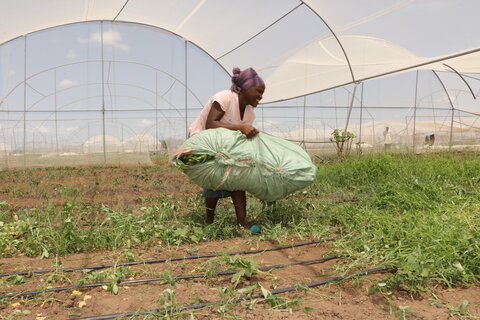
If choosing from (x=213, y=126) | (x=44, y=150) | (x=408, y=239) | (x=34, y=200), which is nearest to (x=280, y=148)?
(x=213, y=126)

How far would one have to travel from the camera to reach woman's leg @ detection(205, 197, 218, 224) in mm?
2889

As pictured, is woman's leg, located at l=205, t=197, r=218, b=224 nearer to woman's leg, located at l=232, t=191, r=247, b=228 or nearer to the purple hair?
woman's leg, located at l=232, t=191, r=247, b=228

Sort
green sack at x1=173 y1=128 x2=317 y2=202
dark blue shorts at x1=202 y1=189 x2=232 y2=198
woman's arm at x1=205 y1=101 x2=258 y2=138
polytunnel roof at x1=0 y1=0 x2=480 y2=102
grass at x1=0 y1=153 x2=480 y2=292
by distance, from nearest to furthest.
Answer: grass at x1=0 y1=153 x2=480 y2=292, green sack at x1=173 y1=128 x2=317 y2=202, woman's arm at x1=205 y1=101 x2=258 y2=138, dark blue shorts at x1=202 y1=189 x2=232 y2=198, polytunnel roof at x1=0 y1=0 x2=480 y2=102

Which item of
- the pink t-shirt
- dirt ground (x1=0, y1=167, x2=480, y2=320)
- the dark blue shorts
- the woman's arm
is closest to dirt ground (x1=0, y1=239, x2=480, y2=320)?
dirt ground (x1=0, y1=167, x2=480, y2=320)

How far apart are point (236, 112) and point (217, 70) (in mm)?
7682

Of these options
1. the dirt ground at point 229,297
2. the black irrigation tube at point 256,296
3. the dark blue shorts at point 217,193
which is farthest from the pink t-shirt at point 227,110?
the black irrigation tube at point 256,296

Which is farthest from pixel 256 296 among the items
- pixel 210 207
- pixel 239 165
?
pixel 210 207

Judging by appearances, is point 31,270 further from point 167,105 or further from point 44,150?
point 44,150

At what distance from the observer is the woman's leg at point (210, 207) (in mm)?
2889

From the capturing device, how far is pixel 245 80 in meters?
2.78

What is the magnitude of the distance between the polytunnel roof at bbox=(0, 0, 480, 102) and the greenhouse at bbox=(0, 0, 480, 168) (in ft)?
0.08

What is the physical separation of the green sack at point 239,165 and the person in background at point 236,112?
94 millimetres

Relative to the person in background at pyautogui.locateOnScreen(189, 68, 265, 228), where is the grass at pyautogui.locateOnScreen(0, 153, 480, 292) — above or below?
below

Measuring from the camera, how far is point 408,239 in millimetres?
2080
